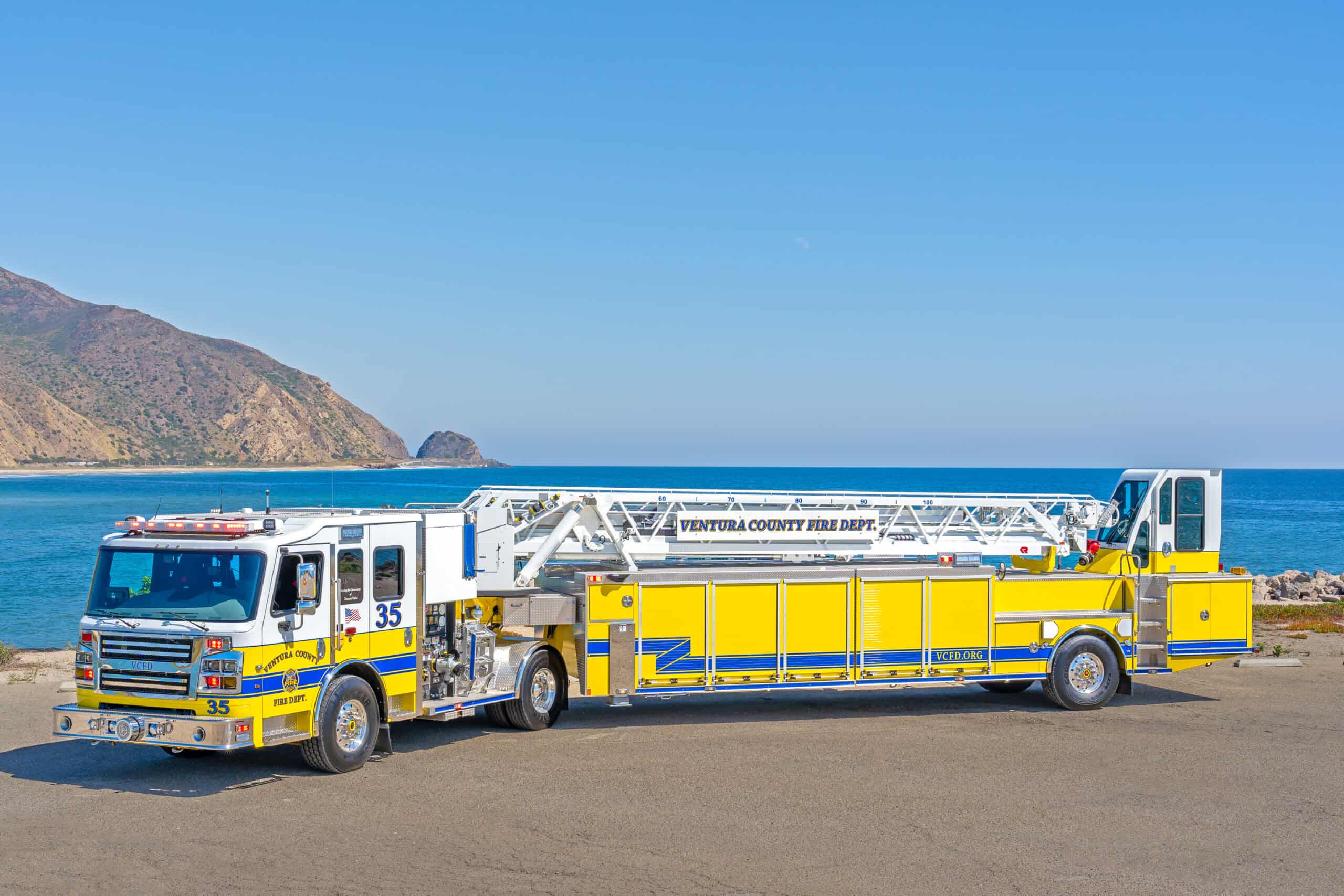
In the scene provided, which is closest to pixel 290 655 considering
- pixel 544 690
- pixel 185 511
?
pixel 544 690

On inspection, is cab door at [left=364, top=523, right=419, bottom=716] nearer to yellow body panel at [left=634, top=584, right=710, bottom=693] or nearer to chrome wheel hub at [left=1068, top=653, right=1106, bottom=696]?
yellow body panel at [left=634, top=584, right=710, bottom=693]

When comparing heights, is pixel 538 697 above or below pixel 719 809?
above

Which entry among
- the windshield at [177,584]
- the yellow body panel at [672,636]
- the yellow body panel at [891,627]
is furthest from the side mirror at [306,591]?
the yellow body panel at [891,627]

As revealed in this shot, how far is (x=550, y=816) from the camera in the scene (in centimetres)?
1076

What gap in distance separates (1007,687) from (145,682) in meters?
12.5

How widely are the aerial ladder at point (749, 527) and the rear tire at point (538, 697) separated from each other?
1.07 m

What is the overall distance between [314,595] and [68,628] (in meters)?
24.1

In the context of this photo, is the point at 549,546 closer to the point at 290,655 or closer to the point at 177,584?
the point at 290,655

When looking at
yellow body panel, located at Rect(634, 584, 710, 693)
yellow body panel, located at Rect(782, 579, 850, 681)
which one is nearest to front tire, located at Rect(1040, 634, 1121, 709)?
yellow body panel, located at Rect(782, 579, 850, 681)

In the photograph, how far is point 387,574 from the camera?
43.3ft

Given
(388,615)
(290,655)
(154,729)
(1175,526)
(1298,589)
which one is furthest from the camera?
(1298,589)

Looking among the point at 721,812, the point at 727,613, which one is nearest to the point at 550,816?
the point at 721,812

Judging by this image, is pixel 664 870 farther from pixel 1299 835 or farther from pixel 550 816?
pixel 1299 835

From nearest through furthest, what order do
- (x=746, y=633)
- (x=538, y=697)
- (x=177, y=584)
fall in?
(x=177, y=584) < (x=538, y=697) < (x=746, y=633)
